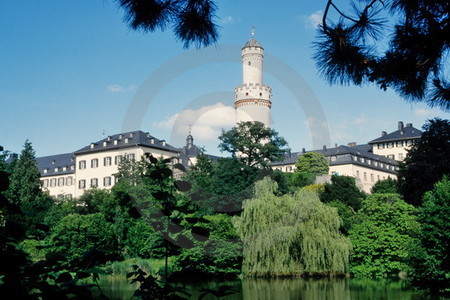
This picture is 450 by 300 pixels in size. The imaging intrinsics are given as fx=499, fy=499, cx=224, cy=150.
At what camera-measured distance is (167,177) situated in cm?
390

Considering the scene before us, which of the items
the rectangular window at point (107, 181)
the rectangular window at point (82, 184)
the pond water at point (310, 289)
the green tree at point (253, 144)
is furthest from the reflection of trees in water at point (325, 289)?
the rectangular window at point (82, 184)

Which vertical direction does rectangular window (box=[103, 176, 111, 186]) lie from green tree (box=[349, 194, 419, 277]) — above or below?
above

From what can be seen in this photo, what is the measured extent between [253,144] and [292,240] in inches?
871

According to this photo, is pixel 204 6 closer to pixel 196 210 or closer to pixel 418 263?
pixel 196 210

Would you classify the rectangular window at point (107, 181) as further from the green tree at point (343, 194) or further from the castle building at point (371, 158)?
the green tree at point (343, 194)

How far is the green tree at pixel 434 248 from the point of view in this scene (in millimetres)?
18812

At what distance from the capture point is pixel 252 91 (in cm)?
6178

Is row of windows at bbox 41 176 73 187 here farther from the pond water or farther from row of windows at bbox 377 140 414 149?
row of windows at bbox 377 140 414 149

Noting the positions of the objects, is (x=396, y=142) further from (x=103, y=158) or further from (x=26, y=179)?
(x=26, y=179)

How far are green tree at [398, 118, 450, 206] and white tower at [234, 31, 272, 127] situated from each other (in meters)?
25.4

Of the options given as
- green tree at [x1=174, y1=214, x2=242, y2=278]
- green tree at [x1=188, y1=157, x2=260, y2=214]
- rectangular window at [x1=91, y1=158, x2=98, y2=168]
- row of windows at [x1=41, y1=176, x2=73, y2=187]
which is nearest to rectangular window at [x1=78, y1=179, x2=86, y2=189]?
rectangular window at [x1=91, y1=158, x2=98, y2=168]

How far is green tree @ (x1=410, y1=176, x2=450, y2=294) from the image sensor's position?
1881 cm

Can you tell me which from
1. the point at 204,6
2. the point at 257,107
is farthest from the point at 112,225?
the point at 204,6

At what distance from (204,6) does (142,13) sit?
2.16 ft
